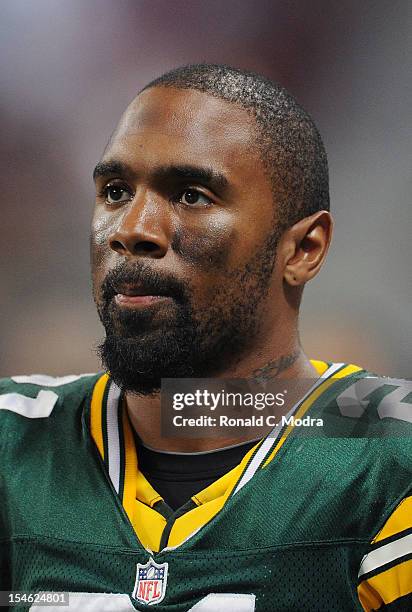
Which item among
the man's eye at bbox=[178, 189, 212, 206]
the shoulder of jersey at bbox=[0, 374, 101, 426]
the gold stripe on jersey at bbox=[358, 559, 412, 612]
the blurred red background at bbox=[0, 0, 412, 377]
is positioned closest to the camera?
the gold stripe on jersey at bbox=[358, 559, 412, 612]

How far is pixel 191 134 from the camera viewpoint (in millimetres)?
977

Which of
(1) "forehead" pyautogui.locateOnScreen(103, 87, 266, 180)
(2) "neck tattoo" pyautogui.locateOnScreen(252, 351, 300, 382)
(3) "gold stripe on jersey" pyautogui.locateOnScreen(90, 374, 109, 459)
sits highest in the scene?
(1) "forehead" pyautogui.locateOnScreen(103, 87, 266, 180)

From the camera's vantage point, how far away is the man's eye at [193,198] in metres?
0.98

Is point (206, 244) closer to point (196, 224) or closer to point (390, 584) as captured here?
point (196, 224)

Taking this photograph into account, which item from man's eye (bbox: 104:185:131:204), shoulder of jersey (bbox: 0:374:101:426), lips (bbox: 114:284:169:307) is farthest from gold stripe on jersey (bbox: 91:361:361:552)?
man's eye (bbox: 104:185:131:204)

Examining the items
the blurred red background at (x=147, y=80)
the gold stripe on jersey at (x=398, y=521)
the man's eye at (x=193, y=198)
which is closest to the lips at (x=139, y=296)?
the man's eye at (x=193, y=198)

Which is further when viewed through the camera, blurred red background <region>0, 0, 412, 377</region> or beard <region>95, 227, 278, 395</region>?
blurred red background <region>0, 0, 412, 377</region>

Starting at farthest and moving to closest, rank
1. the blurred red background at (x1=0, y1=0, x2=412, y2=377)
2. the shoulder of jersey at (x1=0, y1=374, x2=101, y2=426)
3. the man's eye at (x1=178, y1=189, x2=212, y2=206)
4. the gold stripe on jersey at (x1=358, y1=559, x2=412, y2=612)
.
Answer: the blurred red background at (x1=0, y1=0, x2=412, y2=377), the shoulder of jersey at (x1=0, y1=374, x2=101, y2=426), the man's eye at (x1=178, y1=189, x2=212, y2=206), the gold stripe on jersey at (x1=358, y1=559, x2=412, y2=612)

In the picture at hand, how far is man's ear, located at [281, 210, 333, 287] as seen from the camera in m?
1.06

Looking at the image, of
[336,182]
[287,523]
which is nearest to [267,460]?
[287,523]

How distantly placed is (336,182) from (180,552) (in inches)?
30.0

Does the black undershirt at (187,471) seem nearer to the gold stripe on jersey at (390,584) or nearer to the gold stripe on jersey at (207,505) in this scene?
the gold stripe on jersey at (207,505)

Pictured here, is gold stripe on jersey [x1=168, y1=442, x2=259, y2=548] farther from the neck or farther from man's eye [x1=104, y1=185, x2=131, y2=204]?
man's eye [x1=104, y1=185, x2=131, y2=204]

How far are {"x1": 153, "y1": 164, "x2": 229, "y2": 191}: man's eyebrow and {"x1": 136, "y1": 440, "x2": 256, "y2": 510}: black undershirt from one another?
0.34 meters
